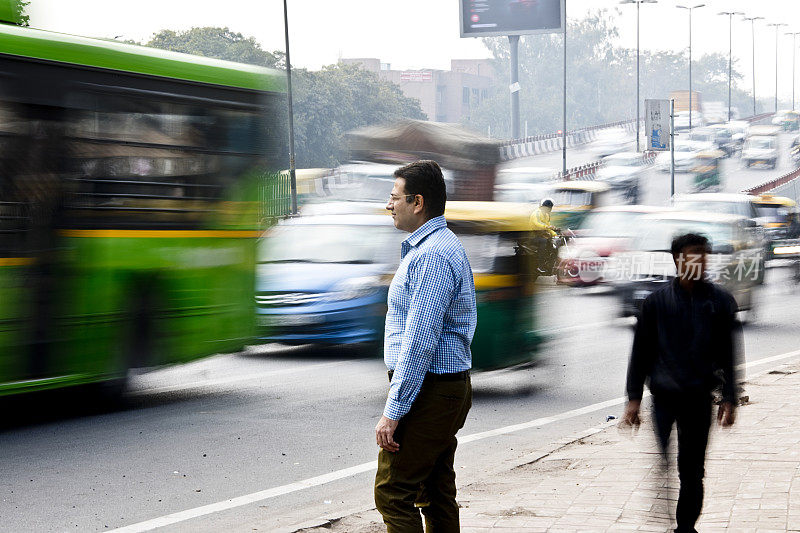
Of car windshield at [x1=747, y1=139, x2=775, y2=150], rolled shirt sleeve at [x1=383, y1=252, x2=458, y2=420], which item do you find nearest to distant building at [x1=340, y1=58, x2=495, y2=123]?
car windshield at [x1=747, y1=139, x2=775, y2=150]

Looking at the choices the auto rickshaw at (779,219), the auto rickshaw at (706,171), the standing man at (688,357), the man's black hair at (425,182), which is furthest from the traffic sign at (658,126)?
the man's black hair at (425,182)

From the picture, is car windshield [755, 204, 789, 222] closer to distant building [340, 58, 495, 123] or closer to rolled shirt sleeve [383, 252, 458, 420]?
rolled shirt sleeve [383, 252, 458, 420]

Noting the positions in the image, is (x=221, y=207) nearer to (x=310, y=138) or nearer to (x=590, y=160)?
(x=310, y=138)

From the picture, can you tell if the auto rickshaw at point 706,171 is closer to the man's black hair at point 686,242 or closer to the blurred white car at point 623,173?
the blurred white car at point 623,173

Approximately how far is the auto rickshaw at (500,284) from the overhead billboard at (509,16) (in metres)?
49.8

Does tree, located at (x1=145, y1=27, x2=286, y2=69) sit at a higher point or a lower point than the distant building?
lower

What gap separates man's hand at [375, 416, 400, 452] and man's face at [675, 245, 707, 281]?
1627 millimetres

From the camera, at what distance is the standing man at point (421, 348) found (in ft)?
12.8

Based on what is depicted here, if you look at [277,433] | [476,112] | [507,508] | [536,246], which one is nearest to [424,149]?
[536,246]

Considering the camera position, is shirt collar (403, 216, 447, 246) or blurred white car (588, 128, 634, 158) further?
blurred white car (588, 128, 634, 158)

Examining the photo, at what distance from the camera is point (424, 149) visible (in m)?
22.1

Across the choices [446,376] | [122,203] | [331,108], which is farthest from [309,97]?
[446,376]

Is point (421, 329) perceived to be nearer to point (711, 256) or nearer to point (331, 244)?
point (331, 244)

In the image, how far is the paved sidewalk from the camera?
18.4 feet
